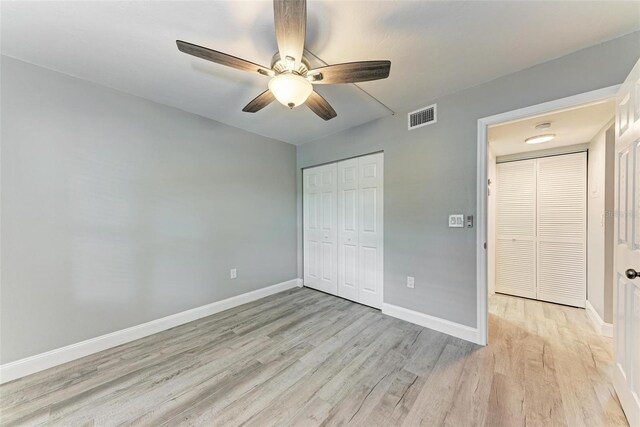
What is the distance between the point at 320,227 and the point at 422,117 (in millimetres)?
2032

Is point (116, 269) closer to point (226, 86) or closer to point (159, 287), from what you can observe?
point (159, 287)

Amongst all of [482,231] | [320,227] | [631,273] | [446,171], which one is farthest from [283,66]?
[320,227]

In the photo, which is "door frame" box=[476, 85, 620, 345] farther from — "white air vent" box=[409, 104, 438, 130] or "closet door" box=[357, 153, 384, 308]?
"closet door" box=[357, 153, 384, 308]

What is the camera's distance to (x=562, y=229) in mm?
2980

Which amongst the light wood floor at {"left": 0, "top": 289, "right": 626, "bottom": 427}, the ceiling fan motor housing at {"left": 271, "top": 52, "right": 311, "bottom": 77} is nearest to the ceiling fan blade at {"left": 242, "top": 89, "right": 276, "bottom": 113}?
the ceiling fan motor housing at {"left": 271, "top": 52, "right": 311, "bottom": 77}

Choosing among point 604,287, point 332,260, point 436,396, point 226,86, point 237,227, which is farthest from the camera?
point 332,260

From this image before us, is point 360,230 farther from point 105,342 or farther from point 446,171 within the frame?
point 105,342

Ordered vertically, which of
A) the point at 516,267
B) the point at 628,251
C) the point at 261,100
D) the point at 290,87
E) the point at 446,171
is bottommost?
the point at 516,267

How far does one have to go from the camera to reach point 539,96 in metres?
1.79

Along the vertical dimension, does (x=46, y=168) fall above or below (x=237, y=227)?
above

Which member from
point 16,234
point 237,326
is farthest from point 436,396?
point 16,234

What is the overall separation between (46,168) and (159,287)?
53.7 inches

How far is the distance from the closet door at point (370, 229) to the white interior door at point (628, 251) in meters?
1.78

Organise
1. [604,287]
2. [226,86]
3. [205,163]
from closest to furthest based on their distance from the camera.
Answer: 1. [226,86]
2. [604,287]
3. [205,163]
